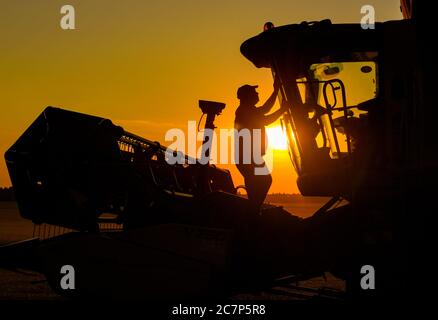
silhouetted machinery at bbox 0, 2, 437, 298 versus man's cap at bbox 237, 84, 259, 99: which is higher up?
man's cap at bbox 237, 84, 259, 99

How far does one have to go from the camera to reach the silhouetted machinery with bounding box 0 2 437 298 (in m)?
5.32

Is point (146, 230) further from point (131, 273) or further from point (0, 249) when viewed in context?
point (0, 249)

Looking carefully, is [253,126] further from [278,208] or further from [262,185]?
[278,208]

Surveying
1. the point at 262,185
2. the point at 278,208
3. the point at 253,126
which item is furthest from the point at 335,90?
the point at 278,208

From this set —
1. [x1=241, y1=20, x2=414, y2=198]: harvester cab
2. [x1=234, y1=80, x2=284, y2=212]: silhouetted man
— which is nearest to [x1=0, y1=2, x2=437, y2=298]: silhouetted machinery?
[x1=241, y1=20, x2=414, y2=198]: harvester cab

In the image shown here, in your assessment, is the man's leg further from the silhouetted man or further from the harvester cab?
the harvester cab

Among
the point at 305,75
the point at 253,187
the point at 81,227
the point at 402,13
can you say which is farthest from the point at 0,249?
the point at 402,13

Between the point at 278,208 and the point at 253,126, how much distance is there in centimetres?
110

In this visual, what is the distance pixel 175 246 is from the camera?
20.5 ft

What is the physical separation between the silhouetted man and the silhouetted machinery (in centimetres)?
21

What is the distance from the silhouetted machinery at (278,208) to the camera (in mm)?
5320

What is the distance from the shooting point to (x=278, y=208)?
724cm

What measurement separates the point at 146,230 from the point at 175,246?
1.26 feet

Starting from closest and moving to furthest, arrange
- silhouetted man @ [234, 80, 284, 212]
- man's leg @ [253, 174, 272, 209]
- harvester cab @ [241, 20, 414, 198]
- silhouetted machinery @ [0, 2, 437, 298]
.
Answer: silhouetted machinery @ [0, 2, 437, 298] → harvester cab @ [241, 20, 414, 198] → silhouetted man @ [234, 80, 284, 212] → man's leg @ [253, 174, 272, 209]
